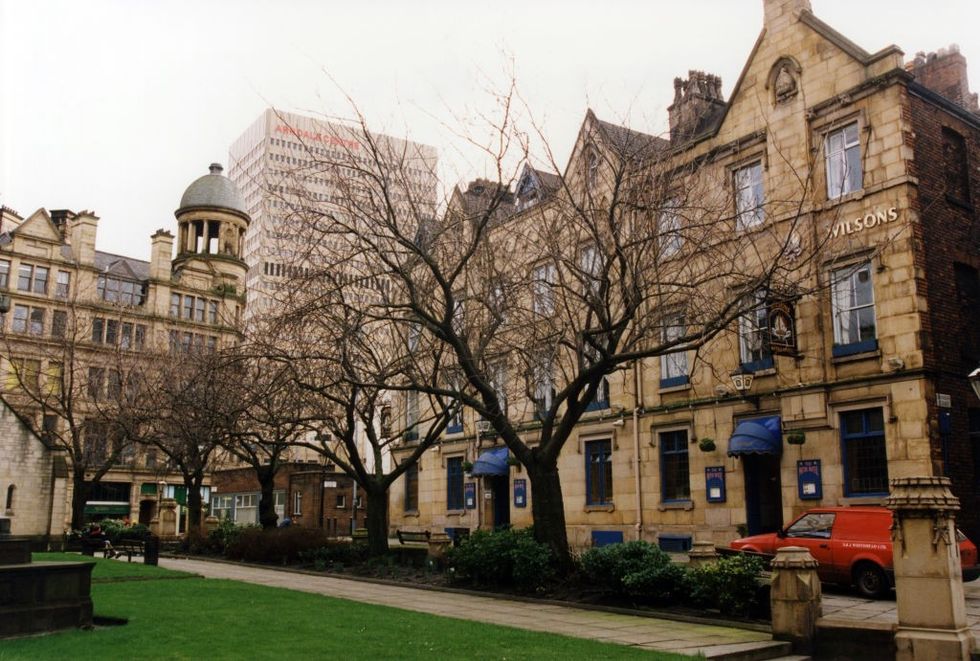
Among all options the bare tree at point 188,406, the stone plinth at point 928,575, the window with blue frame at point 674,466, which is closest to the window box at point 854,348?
the window with blue frame at point 674,466

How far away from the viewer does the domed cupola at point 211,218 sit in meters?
75.6

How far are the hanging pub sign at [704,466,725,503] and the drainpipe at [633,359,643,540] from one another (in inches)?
105

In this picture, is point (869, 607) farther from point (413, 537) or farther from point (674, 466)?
point (413, 537)

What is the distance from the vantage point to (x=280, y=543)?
83.8ft

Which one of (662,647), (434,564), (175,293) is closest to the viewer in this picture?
(662,647)

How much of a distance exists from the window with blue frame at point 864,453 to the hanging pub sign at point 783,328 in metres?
2.17

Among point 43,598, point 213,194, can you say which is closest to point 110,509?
point 213,194

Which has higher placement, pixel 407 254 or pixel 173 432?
pixel 407 254

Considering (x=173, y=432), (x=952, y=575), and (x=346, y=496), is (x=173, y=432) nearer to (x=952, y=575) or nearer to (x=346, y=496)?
(x=346, y=496)

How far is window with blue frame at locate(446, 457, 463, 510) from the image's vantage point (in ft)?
116

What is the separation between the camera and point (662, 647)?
10773 millimetres

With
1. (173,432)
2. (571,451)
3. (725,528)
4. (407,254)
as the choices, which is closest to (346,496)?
(173,432)

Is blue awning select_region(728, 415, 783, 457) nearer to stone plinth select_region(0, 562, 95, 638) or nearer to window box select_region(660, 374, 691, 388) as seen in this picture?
window box select_region(660, 374, 691, 388)

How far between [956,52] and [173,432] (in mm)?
28261
